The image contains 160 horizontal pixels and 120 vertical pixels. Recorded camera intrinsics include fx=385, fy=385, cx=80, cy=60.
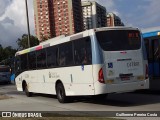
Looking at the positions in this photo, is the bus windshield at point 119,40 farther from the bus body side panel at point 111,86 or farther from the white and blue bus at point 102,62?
the bus body side panel at point 111,86

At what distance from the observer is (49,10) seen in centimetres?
7681

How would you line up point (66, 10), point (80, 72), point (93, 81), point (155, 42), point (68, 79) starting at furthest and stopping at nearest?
point (66, 10), point (155, 42), point (68, 79), point (80, 72), point (93, 81)

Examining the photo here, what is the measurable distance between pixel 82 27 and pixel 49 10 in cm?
788

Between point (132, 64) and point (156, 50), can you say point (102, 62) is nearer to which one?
point (132, 64)

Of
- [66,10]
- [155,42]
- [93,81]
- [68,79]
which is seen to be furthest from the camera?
[66,10]

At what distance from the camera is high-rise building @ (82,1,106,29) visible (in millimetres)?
78906

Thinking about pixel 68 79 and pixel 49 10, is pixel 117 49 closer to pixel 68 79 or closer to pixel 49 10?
pixel 68 79

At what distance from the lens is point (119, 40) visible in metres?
13.9

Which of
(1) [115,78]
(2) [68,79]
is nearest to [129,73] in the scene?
(1) [115,78]

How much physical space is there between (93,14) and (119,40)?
233 feet

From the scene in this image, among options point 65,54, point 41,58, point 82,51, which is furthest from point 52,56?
point 82,51

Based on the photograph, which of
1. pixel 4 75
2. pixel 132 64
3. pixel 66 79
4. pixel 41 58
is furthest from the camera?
pixel 4 75

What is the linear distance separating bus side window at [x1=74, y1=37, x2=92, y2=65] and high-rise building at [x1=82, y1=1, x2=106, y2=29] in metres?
62.1

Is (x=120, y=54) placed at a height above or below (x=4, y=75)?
above
